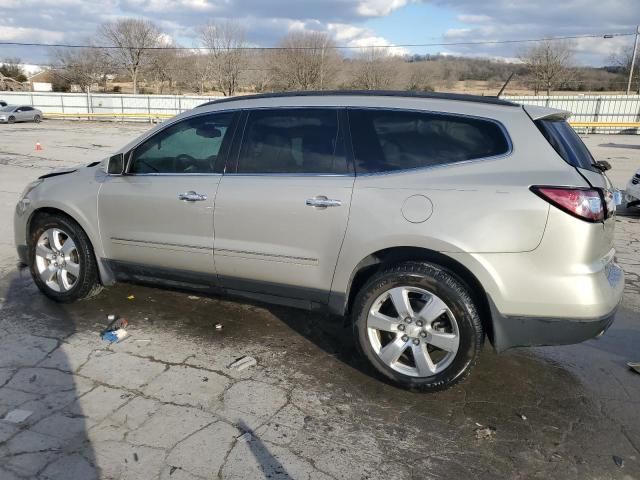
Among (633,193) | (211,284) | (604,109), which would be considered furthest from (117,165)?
(604,109)

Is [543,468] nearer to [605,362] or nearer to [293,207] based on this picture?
[605,362]

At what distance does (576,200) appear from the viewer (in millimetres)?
2861

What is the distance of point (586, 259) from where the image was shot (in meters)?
2.92

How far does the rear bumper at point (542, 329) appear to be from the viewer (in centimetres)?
299

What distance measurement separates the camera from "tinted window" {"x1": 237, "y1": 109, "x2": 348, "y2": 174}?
3494mm

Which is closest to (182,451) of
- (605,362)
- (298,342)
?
(298,342)

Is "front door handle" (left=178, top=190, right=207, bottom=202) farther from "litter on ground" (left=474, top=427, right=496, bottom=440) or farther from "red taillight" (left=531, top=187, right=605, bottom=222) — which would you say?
"litter on ground" (left=474, top=427, right=496, bottom=440)

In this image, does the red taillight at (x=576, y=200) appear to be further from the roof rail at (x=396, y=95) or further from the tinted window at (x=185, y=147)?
the tinted window at (x=185, y=147)

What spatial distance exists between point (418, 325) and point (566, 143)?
57.1 inches

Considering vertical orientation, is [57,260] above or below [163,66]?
below

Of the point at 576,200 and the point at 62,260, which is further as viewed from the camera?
the point at 62,260

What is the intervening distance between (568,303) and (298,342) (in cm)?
195

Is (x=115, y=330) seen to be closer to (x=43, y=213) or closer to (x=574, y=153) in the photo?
(x=43, y=213)

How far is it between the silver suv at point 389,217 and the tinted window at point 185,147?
12 millimetres
